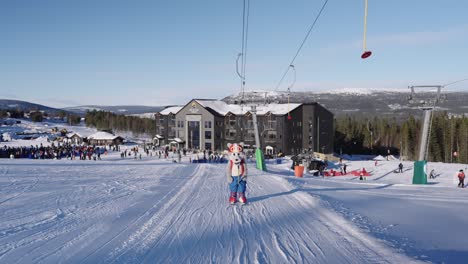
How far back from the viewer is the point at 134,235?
19.5 ft

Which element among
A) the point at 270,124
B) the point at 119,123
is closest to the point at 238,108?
the point at 270,124

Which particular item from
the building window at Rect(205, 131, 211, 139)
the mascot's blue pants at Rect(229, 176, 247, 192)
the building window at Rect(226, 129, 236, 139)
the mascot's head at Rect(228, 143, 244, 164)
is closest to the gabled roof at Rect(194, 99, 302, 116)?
the building window at Rect(226, 129, 236, 139)

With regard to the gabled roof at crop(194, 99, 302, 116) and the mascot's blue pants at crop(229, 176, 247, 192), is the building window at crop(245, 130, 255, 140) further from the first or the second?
the mascot's blue pants at crop(229, 176, 247, 192)

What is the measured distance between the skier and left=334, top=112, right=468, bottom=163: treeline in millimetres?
37916

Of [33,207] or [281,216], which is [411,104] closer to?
[281,216]

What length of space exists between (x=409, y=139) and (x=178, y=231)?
82.4 m

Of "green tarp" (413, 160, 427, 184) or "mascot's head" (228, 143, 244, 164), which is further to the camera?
"green tarp" (413, 160, 427, 184)

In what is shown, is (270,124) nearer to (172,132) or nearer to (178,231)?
(172,132)

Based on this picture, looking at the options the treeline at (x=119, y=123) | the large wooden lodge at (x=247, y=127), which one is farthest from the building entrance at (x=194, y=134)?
the treeline at (x=119, y=123)

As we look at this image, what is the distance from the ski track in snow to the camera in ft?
→ 16.3

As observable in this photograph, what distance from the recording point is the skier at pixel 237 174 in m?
9.15

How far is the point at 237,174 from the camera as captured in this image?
9406mm

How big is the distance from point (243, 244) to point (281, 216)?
2.17 meters

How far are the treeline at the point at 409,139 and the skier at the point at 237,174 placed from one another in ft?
124
